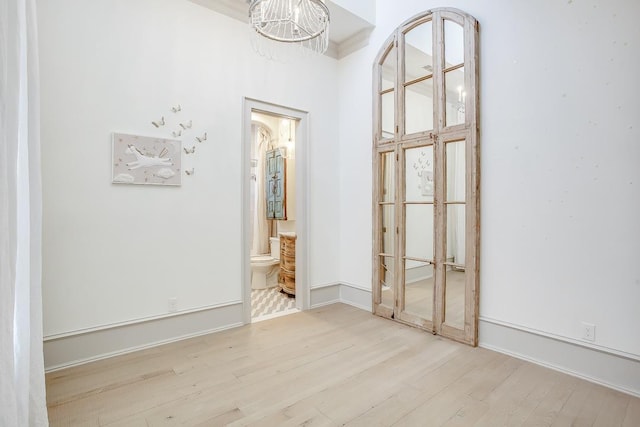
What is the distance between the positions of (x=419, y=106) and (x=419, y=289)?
1826mm

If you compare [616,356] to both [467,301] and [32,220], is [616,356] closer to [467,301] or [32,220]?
[467,301]

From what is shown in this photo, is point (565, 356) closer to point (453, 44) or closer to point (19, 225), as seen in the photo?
point (453, 44)

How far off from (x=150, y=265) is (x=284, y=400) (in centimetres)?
161

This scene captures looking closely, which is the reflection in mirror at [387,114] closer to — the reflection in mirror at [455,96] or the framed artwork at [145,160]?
the reflection in mirror at [455,96]

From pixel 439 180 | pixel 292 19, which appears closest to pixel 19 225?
pixel 292 19

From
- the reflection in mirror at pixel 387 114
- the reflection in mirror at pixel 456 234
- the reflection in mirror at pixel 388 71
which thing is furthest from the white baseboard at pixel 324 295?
the reflection in mirror at pixel 388 71

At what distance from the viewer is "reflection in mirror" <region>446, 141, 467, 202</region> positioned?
2.88 metres

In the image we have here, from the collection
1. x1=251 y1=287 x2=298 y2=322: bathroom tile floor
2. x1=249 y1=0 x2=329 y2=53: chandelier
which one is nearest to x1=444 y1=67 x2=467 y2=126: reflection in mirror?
x1=249 y1=0 x2=329 y2=53: chandelier

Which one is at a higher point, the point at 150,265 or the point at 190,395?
the point at 150,265

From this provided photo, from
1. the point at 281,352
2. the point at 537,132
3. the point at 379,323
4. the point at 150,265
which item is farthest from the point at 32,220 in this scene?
the point at 537,132

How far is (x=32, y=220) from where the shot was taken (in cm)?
136

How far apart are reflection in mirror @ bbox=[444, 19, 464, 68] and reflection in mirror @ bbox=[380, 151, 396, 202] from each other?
101cm

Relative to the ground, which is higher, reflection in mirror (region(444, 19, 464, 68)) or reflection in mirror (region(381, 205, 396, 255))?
reflection in mirror (region(444, 19, 464, 68))

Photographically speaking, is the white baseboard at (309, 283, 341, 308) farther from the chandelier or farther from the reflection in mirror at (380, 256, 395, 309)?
the chandelier
